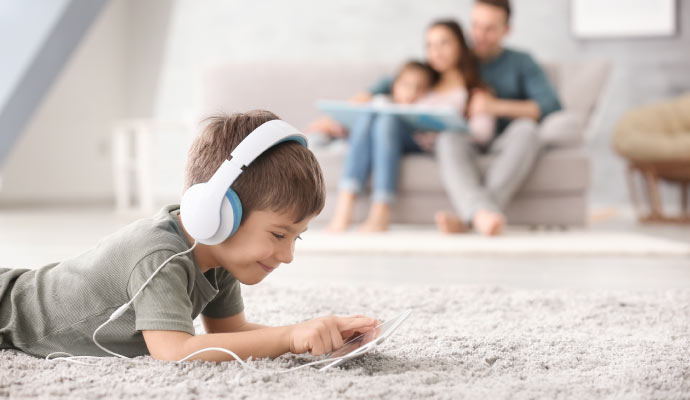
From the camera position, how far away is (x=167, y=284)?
745 millimetres

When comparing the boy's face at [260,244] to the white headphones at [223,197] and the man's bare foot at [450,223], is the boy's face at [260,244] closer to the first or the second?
the white headphones at [223,197]

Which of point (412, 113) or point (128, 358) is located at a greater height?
point (412, 113)

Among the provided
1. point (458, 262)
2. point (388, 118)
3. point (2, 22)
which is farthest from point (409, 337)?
point (2, 22)

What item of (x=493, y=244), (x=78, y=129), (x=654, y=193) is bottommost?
(x=654, y=193)

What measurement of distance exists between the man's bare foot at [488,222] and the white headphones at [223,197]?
1.71 meters

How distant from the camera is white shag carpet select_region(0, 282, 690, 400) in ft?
2.22

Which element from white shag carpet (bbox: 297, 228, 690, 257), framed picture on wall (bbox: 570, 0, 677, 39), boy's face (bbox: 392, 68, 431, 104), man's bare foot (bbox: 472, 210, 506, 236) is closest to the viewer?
white shag carpet (bbox: 297, 228, 690, 257)

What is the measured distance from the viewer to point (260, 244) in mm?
769

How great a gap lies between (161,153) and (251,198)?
433 centimetres

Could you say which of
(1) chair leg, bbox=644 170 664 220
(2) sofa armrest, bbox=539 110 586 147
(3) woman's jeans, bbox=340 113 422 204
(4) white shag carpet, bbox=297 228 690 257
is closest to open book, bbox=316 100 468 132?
(3) woman's jeans, bbox=340 113 422 204

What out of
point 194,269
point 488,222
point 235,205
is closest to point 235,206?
point 235,205

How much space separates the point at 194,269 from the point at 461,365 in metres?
0.31

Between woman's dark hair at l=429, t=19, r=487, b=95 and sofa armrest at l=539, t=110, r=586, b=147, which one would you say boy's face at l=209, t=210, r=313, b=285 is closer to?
sofa armrest at l=539, t=110, r=586, b=147

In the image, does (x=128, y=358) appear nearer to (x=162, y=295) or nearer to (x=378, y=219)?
(x=162, y=295)
